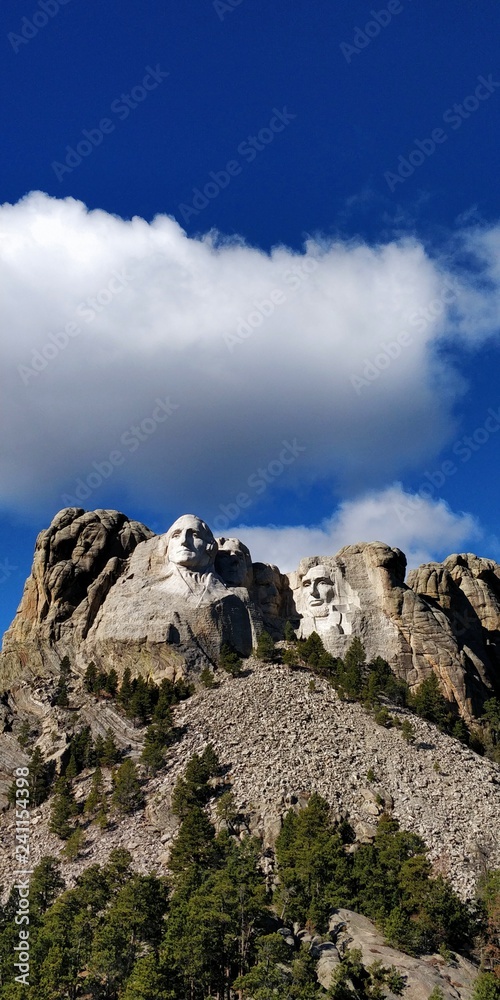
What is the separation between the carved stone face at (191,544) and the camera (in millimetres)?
84250

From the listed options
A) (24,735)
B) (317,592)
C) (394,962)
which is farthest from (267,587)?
(394,962)

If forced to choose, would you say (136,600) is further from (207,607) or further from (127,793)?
(127,793)

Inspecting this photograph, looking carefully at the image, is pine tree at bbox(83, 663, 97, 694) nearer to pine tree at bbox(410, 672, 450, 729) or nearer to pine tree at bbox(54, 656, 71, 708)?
pine tree at bbox(54, 656, 71, 708)

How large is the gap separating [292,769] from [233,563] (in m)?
28.2

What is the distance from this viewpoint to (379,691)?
7550cm

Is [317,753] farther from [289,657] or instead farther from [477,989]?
[477,989]

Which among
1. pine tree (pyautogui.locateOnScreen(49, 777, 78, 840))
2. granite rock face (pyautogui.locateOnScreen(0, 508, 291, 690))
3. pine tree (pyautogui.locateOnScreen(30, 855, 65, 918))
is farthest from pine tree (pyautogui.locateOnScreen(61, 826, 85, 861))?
granite rock face (pyautogui.locateOnScreen(0, 508, 291, 690))

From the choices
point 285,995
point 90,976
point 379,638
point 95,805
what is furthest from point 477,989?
point 379,638

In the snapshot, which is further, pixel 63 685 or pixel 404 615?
pixel 404 615

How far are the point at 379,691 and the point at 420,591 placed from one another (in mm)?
19541

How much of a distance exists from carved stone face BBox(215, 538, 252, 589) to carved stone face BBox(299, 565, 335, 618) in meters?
5.58

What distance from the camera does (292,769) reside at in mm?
64000

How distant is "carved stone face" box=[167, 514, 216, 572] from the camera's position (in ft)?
A: 276

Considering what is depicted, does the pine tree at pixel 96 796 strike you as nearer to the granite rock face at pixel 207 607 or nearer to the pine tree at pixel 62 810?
the pine tree at pixel 62 810
